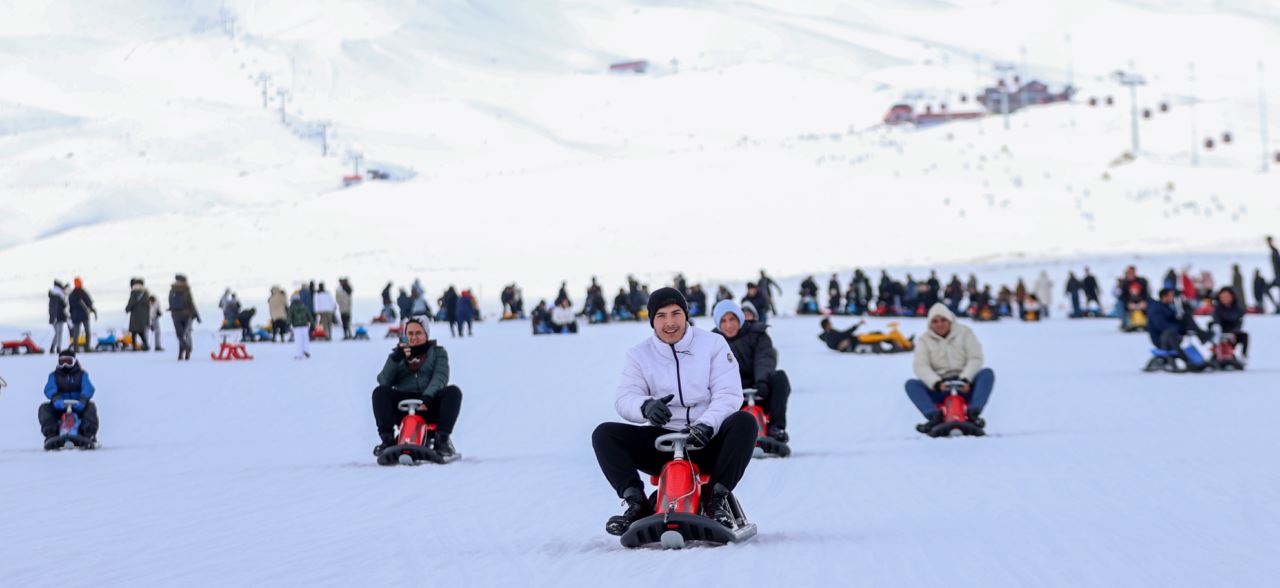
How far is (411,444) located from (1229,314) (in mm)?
12485

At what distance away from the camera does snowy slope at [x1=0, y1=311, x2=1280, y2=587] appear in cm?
781

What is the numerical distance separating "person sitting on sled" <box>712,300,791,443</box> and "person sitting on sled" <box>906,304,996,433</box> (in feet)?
5.29

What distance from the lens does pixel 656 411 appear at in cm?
806

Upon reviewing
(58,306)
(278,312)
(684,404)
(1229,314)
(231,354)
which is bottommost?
(231,354)

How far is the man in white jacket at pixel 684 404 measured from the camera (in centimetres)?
826

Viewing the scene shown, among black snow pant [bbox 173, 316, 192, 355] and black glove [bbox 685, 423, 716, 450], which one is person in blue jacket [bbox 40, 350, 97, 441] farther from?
black snow pant [bbox 173, 316, 192, 355]

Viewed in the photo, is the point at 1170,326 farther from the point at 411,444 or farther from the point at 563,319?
the point at 563,319

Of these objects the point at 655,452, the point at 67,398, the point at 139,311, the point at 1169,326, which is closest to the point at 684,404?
the point at 655,452

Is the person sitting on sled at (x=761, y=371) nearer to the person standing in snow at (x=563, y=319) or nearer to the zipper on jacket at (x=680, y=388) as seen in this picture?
the zipper on jacket at (x=680, y=388)

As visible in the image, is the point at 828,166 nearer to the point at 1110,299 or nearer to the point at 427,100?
the point at 1110,299

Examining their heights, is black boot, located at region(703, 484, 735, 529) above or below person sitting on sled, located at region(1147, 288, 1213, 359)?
below

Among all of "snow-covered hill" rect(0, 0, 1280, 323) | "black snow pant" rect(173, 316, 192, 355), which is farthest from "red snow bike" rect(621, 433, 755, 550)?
"snow-covered hill" rect(0, 0, 1280, 323)

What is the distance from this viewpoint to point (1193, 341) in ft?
73.7

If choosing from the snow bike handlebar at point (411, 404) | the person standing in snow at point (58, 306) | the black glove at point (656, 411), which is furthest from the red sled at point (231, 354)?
the black glove at point (656, 411)
